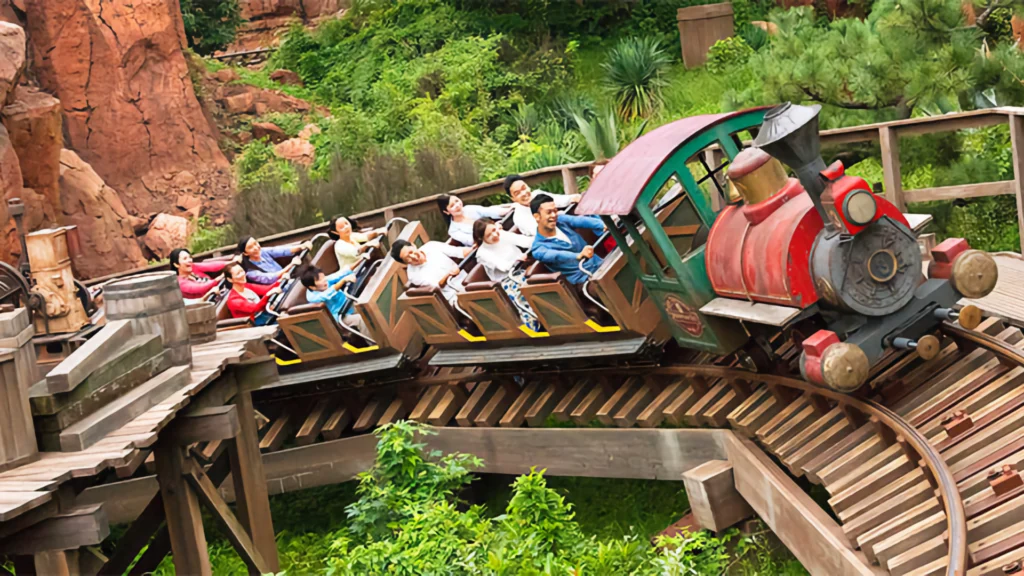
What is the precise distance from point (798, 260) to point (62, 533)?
3.60 m

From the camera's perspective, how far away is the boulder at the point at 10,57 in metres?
16.6

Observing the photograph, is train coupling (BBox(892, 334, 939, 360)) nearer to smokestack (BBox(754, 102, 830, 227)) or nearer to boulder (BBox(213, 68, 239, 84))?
smokestack (BBox(754, 102, 830, 227))

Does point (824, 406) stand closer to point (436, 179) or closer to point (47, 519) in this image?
point (47, 519)

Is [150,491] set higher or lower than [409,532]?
lower

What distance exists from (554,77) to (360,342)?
12888mm

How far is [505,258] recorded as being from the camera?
8.73m

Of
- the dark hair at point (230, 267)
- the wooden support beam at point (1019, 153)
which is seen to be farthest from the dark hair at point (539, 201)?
the wooden support beam at point (1019, 153)

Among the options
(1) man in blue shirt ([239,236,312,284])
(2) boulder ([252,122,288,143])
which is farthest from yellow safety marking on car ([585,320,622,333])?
(2) boulder ([252,122,288,143])

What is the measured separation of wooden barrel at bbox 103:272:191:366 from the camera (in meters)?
6.13

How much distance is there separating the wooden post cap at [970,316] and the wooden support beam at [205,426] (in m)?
3.67

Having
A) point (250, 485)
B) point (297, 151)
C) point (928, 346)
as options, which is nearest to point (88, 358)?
point (250, 485)

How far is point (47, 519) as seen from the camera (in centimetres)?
484

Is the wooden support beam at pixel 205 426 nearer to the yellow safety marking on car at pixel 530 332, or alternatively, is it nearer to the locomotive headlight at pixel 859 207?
the yellow safety marking on car at pixel 530 332

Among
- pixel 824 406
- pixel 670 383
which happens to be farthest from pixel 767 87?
pixel 824 406
